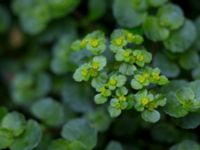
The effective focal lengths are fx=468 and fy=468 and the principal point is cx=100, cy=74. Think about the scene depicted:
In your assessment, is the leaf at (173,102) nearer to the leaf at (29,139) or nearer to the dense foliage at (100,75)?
the dense foliage at (100,75)

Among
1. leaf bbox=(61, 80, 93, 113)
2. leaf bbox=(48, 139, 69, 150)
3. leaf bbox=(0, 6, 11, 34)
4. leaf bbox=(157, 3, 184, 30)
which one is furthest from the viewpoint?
leaf bbox=(0, 6, 11, 34)

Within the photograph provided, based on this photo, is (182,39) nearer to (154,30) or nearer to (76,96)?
(154,30)

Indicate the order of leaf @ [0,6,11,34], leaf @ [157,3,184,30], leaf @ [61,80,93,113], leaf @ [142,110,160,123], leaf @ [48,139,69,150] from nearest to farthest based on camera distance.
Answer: leaf @ [142,110,160,123] → leaf @ [48,139,69,150] → leaf @ [157,3,184,30] → leaf @ [61,80,93,113] → leaf @ [0,6,11,34]

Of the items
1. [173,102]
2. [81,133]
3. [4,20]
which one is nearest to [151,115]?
[173,102]

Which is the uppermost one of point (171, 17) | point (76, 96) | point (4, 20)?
point (171, 17)

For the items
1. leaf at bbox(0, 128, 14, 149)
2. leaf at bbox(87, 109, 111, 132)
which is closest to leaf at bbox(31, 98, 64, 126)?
leaf at bbox(87, 109, 111, 132)

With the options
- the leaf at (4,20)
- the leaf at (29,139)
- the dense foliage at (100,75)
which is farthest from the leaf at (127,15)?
the leaf at (4,20)

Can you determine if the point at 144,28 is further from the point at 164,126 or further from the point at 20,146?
the point at 20,146

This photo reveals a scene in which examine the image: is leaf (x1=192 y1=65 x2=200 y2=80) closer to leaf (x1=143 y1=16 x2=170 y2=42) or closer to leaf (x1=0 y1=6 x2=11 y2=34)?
leaf (x1=143 y1=16 x2=170 y2=42)
